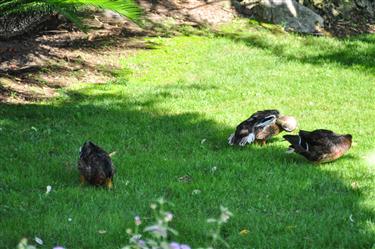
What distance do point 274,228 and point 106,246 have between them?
4.97 feet

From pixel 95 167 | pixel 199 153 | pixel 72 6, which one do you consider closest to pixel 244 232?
pixel 95 167

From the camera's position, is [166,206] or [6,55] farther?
[6,55]

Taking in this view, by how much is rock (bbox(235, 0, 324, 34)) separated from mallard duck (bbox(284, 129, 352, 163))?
968 centimetres

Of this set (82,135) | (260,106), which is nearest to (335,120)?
(260,106)

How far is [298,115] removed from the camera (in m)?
9.82

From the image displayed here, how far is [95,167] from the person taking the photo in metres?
6.38

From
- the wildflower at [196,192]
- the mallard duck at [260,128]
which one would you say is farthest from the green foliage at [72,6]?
the wildflower at [196,192]

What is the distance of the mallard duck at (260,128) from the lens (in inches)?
317

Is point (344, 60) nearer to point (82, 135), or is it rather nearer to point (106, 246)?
point (82, 135)

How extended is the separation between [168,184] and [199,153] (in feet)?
4.28

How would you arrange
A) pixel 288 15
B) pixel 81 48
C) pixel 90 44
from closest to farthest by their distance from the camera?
pixel 81 48 → pixel 90 44 → pixel 288 15

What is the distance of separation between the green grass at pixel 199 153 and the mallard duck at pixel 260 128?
155 mm

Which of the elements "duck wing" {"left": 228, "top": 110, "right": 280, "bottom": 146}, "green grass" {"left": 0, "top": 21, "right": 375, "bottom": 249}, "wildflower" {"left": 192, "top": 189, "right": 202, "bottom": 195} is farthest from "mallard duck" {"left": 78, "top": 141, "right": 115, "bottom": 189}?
"duck wing" {"left": 228, "top": 110, "right": 280, "bottom": 146}

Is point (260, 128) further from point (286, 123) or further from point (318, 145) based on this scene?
point (318, 145)
